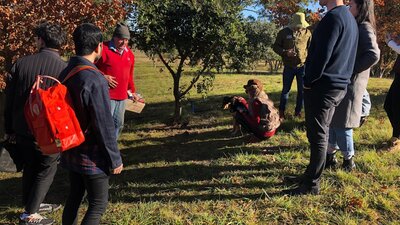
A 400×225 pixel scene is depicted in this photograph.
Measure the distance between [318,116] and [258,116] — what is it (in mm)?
1998

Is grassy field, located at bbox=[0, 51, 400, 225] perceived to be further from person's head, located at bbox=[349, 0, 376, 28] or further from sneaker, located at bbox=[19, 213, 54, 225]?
person's head, located at bbox=[349, 0, 376, 28]

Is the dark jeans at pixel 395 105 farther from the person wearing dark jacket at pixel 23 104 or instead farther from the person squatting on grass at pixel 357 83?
the person wearing dark jacket at pixel 23 104

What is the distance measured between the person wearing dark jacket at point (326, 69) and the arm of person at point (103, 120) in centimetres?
183

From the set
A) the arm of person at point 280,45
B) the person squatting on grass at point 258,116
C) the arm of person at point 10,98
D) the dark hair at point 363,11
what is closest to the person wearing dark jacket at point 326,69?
the dark hair at point 363,11

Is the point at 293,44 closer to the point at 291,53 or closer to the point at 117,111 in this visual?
the point at 291,53

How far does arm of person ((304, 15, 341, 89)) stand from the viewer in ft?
10.4

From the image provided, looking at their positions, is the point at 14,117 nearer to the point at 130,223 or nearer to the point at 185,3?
the point at 130,223

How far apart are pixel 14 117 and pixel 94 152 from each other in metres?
1.22

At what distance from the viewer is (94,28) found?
2.56 m

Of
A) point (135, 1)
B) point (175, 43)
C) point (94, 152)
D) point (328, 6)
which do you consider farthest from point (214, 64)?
point (94, 152)

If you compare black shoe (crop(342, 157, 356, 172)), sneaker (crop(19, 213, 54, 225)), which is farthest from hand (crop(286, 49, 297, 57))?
sneaker (crop(19, 213, 54, 225))

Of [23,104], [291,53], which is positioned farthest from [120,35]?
[291,53]

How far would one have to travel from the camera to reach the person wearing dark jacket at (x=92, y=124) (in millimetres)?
2430

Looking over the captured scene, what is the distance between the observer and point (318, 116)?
3387mm
